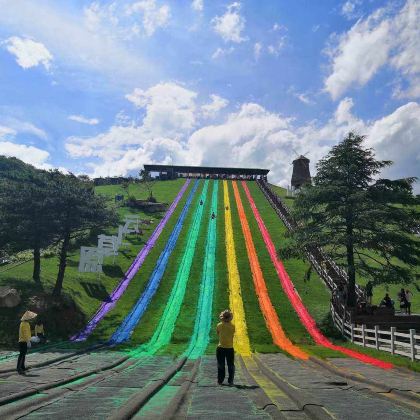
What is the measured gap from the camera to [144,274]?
38.2 metres

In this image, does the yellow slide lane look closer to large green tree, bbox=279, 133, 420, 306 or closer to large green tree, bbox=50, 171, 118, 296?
large green tree, bbox=279, 133, 420, 306

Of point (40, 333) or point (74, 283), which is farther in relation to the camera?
point (74, 283)

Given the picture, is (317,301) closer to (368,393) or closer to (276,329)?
(276,329)

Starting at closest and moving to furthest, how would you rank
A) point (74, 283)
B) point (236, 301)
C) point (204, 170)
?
point (236, 301), point (74, 283), point (204, 170)

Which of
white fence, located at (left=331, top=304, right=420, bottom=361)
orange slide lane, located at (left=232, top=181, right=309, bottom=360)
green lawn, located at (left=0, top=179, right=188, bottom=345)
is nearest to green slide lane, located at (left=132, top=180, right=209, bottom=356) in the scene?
green lawn, located at (left=0, top=179, right=188, bottom=345)

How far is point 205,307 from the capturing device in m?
30.4

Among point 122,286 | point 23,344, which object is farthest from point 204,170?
point 23,344

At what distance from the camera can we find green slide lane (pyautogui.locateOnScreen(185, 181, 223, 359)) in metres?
22.7

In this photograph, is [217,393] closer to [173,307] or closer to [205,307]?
[205,307]

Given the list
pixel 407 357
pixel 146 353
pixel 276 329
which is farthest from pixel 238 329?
pixel 407 357

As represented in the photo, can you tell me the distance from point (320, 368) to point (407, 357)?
14.1ft

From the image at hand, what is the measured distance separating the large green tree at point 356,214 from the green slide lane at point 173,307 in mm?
8314

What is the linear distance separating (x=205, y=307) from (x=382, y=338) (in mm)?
11537

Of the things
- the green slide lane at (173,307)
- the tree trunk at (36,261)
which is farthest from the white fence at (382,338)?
the tree trunk at (36,261)
